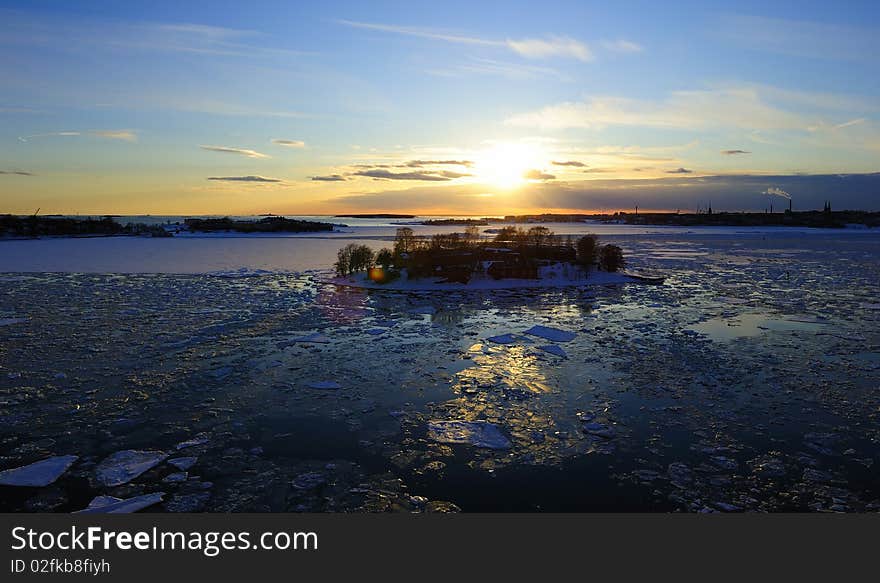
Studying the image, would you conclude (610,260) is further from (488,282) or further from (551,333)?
(551,333)

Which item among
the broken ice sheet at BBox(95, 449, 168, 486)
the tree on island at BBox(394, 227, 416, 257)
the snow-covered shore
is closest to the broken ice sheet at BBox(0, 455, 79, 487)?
the broken ice sheet at BBox(95, 449, 168, 486)

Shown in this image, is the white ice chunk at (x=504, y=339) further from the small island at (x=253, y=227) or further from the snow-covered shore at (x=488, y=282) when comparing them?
the small island at (x=253, y=227)

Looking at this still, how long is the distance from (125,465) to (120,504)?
1.13 metres

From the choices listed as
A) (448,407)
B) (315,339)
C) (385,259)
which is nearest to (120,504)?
(448,407)

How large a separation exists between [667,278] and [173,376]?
1081 inches

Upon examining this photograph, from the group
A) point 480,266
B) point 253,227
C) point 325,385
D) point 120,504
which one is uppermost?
point 253,227

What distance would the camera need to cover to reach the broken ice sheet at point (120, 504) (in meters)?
5.75

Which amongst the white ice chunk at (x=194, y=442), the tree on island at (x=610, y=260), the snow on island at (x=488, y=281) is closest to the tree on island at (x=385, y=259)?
the snow on island at (x=488, y=281)

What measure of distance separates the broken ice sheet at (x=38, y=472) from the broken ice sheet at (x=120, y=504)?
1.01 m

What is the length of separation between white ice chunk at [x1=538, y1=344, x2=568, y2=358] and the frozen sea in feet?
0.35

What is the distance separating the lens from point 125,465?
272 inches

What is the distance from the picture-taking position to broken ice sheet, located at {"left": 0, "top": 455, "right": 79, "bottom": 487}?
639 cm

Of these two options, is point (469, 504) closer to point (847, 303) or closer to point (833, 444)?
point (833, 444)

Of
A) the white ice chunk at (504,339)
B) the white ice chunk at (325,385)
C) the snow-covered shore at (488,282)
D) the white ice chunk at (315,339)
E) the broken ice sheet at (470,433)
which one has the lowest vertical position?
the broken ice sheet at (470,433)
